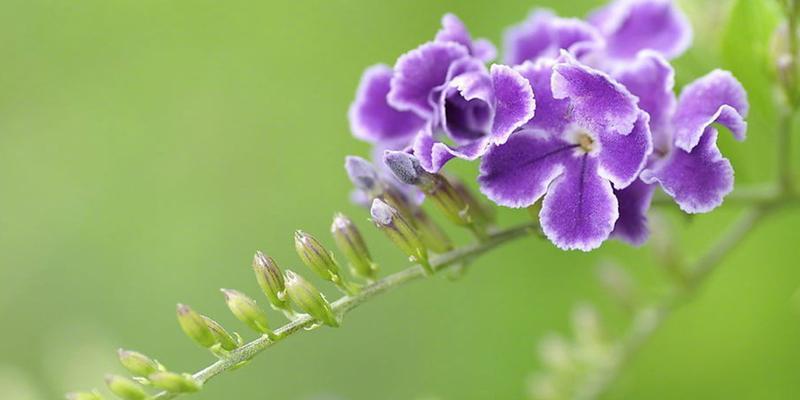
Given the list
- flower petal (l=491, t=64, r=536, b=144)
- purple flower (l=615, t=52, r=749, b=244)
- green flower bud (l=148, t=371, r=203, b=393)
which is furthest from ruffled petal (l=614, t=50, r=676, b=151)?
green flower bud (l=148, t=371, r=203, b=393)

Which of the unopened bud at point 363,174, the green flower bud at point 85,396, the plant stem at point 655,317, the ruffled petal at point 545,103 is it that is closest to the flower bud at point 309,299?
the unopened bud at point 363,174

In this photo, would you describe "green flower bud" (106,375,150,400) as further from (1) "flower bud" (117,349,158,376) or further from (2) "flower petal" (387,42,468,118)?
(2) "flower petal" (387,42,468,118)

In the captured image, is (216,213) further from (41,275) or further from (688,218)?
Result: (688,218)

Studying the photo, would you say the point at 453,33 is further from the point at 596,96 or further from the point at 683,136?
the point at 683,136

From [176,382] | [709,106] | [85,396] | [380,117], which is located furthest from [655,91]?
[85,396]

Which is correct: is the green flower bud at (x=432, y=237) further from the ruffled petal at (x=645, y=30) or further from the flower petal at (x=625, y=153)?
the ruffled petal at (x=645, y=30)

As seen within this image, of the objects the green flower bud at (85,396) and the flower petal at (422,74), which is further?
the flower petal at (422,74)
